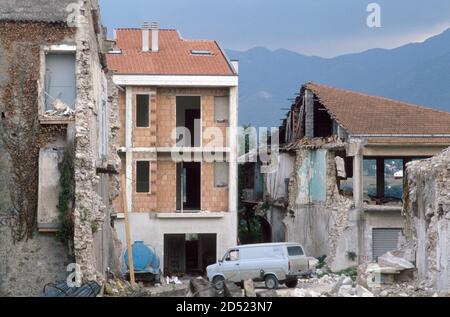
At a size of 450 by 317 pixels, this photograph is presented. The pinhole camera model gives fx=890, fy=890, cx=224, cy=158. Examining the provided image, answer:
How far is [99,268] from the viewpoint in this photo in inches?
957

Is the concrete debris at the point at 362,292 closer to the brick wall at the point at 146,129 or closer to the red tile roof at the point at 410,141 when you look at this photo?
the red tile roof at the point at 410,141

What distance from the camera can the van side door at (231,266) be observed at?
97.8ft

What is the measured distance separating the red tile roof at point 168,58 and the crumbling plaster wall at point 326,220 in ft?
18.5

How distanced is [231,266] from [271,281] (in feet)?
5.00

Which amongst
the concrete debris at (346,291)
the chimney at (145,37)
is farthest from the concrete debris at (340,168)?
the concrete debris at (346,291)

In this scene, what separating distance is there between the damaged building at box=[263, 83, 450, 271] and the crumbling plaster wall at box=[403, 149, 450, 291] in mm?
8746

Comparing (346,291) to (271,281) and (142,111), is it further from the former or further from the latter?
(142,111)

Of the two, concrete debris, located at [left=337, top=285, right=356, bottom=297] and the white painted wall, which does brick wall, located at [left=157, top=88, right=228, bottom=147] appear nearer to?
the white painted wall

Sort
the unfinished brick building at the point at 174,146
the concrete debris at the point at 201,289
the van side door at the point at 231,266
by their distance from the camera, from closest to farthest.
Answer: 1. the concrete debris at the point at 201,289
2. the van side door at the point at 231,266
3. the unfinished brick building at the point at 174,146

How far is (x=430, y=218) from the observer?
21672 millimetres

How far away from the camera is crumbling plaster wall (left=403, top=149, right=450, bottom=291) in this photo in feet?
67.3

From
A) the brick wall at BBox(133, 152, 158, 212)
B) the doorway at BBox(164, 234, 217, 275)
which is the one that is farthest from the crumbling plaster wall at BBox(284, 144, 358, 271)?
the brick wall at BBox(133, 152, 158, 212)

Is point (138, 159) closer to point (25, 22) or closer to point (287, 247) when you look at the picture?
point (287, 247)
